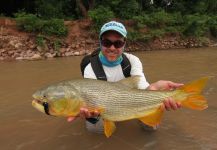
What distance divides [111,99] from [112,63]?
110 centimetres

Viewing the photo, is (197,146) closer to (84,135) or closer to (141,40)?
(84,135)

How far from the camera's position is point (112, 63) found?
15.6 ft

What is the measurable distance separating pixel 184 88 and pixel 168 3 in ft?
73.1

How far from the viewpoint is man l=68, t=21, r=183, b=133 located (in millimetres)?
4398

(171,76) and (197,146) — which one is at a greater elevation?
(197,146)

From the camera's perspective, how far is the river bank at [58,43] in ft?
54.0

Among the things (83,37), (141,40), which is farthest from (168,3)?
(83,37)

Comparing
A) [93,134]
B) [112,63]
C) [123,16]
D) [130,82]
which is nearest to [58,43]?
[123,16]

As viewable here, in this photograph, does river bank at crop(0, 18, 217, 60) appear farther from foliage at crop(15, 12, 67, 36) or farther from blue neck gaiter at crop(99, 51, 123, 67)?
blue neck gaiter at crop(99, 51, 123, 67)

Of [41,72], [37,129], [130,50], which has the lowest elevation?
[130,50]

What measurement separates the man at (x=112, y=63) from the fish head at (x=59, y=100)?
656 millimetres

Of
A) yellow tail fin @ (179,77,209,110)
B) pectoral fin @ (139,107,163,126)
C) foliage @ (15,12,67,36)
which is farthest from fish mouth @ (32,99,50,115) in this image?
foliage @ (15,12,67,36)

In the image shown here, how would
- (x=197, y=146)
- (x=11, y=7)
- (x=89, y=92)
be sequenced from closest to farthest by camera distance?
(x=89, y=92) → (x=197, y=146) → (x=11, y=7)

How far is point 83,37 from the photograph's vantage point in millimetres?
18641
